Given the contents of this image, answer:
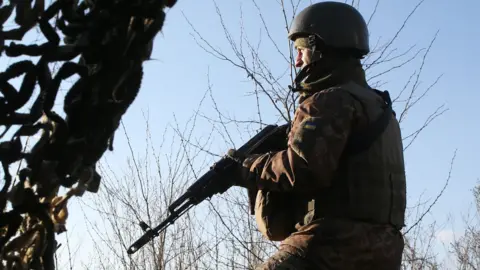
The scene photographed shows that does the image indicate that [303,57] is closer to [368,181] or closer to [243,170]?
[243,170]

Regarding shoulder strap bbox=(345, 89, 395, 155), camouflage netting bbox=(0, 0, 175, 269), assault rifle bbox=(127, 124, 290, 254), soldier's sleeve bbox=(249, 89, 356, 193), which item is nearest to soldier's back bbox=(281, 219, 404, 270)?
soldier's sleeve bbox=(249, 89, 356, 193)

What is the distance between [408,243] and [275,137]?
8.10m

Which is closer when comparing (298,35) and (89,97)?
(89,97)

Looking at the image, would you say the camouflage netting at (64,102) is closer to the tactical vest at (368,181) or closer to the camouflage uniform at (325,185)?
the camouflage uniform at (325,185)

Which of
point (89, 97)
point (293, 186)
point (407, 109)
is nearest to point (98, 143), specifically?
point (89, 97)

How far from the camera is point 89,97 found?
1.49 meters

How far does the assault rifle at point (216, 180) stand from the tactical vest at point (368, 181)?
0.45m

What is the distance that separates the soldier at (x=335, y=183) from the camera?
3.18 m

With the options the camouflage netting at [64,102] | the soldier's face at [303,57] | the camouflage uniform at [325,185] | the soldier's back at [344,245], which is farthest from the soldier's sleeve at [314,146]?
the camouflage netting at [64,102]

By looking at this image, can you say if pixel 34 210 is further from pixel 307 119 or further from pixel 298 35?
pixel 298 35

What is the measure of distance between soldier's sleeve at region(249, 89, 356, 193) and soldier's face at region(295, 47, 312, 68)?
365 mm

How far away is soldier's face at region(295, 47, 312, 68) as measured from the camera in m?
3.66

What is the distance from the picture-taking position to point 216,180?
140 inches

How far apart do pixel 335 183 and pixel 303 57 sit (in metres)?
0.74
